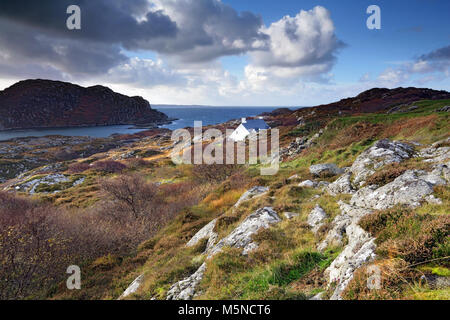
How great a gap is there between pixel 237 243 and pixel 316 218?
3.77m

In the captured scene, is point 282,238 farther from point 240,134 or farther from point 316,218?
point 240,134

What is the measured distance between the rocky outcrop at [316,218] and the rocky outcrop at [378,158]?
3.84 metres

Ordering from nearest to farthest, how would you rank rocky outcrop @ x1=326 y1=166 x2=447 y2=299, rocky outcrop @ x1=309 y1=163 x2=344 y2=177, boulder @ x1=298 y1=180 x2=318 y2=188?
rocky outcrop @ x1=326 y1=166 x2=447 y2=299 → boulder @ x1=298 y1=180 x2=318 y2=188 → rocky outcrop @ x1=309 y1=163 x2=344 y2=177

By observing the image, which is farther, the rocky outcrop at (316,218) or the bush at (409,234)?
the rocky outcrop at (316,218)

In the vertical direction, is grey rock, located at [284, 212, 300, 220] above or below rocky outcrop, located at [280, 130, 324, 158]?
below

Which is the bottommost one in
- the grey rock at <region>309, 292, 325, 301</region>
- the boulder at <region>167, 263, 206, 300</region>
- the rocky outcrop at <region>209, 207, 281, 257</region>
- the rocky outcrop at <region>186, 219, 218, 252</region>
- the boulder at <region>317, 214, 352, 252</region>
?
the rocky outcrop at <region>186, 219, 218, 252</region>

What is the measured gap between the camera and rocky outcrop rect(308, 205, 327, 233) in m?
8.74

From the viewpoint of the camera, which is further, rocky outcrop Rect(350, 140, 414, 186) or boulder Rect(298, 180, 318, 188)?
boulder Rect(298, 180, 318, 188)

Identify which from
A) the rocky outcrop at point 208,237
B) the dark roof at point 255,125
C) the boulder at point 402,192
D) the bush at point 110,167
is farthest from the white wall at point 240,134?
the boulder at point 402,192

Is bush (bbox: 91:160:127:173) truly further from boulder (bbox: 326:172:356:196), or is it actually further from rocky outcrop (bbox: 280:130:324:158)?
boulder (bbox: 326:172:356:196)

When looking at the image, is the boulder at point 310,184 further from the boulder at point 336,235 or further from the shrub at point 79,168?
the shrub at point 79,168

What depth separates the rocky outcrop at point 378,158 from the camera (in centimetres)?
1252

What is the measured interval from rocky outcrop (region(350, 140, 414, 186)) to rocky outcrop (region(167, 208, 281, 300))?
6.00 meters

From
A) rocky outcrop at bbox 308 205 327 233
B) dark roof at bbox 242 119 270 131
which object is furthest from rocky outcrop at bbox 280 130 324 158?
dark roof at bbox 242 119 270 131
